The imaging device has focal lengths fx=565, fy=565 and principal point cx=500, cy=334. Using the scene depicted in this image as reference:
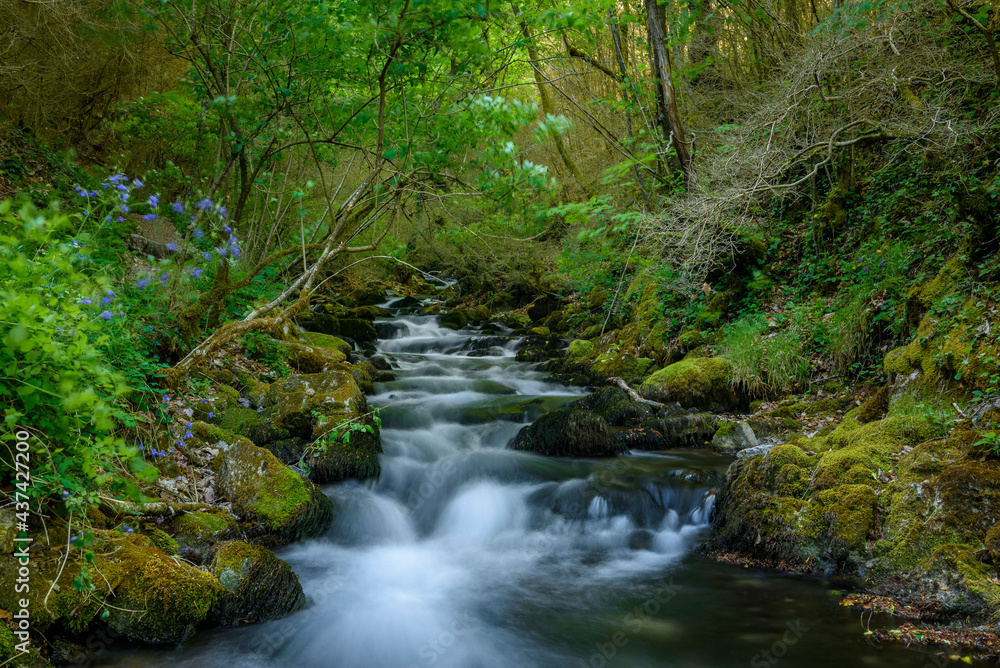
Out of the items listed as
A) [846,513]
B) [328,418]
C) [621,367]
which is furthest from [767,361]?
[328,418]

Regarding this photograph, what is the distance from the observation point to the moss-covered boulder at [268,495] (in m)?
4.88

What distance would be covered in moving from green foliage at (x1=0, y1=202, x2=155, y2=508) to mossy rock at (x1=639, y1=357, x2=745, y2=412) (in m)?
7.25

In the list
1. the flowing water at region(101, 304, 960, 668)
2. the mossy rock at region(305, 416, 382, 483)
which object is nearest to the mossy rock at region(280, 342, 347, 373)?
the flowing water at region(101, 304, 960, 668)

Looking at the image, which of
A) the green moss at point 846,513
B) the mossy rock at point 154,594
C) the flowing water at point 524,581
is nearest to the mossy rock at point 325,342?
the flowing water at point 524,581

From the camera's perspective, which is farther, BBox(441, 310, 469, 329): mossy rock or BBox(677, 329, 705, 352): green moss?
BBox(441, 310, 469, 329): mossy rock

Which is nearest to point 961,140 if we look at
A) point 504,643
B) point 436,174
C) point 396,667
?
point 436,174

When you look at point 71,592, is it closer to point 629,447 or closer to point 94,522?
point 94,522

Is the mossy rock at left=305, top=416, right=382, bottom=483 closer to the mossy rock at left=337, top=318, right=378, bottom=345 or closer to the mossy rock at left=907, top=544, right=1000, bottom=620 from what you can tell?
the mossy rock at left=907, top=544, right=1000, bottom=620

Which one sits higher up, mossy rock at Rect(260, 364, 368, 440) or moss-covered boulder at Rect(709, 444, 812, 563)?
mossy rock at Rect(260, 364, 368, 440)

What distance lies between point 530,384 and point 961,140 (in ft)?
23.3

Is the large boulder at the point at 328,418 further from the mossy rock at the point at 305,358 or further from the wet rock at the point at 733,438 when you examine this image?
the wet rock at the point at 733,438

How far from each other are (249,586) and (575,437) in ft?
14.1

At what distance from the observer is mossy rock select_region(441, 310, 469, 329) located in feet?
54.5

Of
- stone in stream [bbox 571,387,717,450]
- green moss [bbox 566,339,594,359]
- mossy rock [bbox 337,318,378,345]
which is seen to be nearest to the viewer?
stone in stream [bbox 571,387,717,450]
